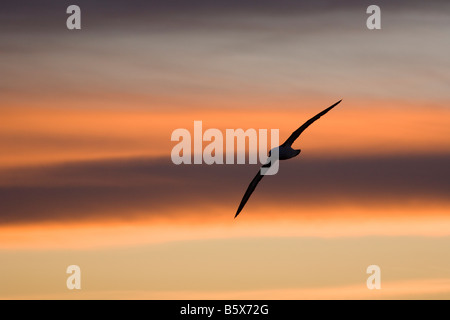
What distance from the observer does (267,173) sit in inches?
2208

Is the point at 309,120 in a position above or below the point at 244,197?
above

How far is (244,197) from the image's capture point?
189 ft
